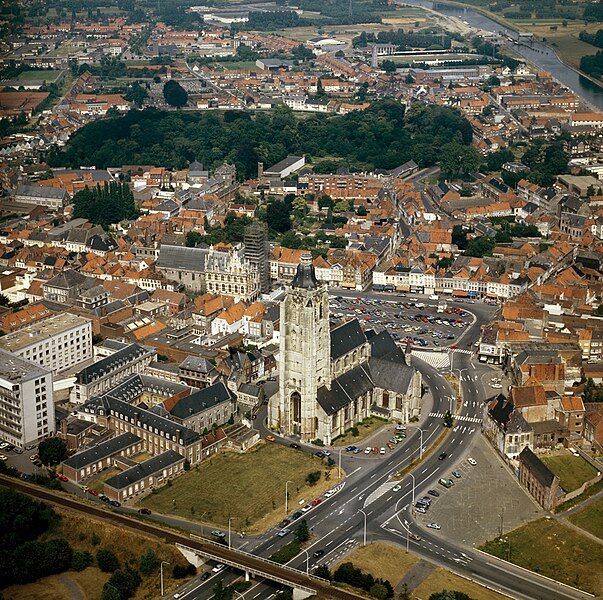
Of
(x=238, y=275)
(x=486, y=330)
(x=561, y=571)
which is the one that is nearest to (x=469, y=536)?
(x=561, y=571)

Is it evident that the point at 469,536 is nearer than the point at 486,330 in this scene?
Yes

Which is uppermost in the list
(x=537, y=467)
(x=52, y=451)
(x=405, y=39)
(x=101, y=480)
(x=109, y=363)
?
(x=405, y=39)

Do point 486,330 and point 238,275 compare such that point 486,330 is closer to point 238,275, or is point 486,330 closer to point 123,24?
point 238,275

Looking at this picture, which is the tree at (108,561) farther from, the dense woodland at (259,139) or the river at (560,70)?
the river at (560,70)

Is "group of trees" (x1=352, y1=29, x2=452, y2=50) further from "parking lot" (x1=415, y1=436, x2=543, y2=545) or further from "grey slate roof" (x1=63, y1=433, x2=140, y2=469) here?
"grey slate roof" (x1=63, y1=433, x2=140, y2=469)

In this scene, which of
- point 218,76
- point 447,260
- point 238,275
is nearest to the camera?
point 238,275

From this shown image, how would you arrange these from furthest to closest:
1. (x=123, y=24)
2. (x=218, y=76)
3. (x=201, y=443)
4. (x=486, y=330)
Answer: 1. (x=123, y=24)
2. (x=218, y=76)
3. (x=486, y=330)
4. (x=201, y=443)

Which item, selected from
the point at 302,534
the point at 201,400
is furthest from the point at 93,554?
the point at 201,400

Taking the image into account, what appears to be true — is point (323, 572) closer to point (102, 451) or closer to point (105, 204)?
point (102, 451)
